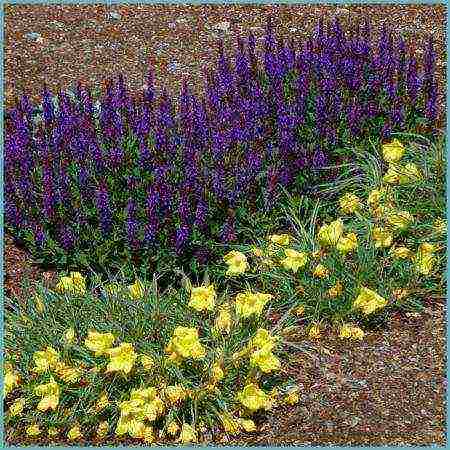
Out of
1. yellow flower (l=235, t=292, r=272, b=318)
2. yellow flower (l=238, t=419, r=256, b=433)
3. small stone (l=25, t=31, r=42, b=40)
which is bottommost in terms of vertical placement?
yellow flower (l=238, t=419, r=256, b=433)

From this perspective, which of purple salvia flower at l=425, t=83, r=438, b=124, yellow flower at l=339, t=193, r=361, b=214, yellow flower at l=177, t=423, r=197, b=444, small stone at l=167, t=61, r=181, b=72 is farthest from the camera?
small stone at l=167, t=61, r=181, b=72

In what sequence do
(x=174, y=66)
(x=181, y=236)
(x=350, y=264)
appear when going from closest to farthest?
(x=350, y=264) < (x=181, y=236) < (x=174, y=66)

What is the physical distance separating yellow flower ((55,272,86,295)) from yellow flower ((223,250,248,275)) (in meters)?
0.74

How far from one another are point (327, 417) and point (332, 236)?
1.01 m

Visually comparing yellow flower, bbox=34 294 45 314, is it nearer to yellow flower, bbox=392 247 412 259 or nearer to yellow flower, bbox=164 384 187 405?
yellow flower, bbox=164 384 187 405

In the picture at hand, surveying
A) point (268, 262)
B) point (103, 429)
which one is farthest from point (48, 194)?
point (103, 429)

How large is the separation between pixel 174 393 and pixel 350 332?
3.36ft

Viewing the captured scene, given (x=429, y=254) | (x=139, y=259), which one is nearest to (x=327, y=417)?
(x=429, y=254)

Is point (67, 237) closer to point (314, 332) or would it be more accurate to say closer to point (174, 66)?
point (314, 332)

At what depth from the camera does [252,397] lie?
14.4ft

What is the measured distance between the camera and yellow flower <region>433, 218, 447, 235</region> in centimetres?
539

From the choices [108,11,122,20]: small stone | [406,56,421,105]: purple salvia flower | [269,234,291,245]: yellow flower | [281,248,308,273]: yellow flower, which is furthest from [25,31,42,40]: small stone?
[281,248,308,273]: yellow flower

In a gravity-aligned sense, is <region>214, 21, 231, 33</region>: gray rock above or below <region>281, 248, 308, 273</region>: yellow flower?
above

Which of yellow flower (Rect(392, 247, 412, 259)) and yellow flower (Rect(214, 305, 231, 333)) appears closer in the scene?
yellow flower (Rect(214, 305, 231, 333))
